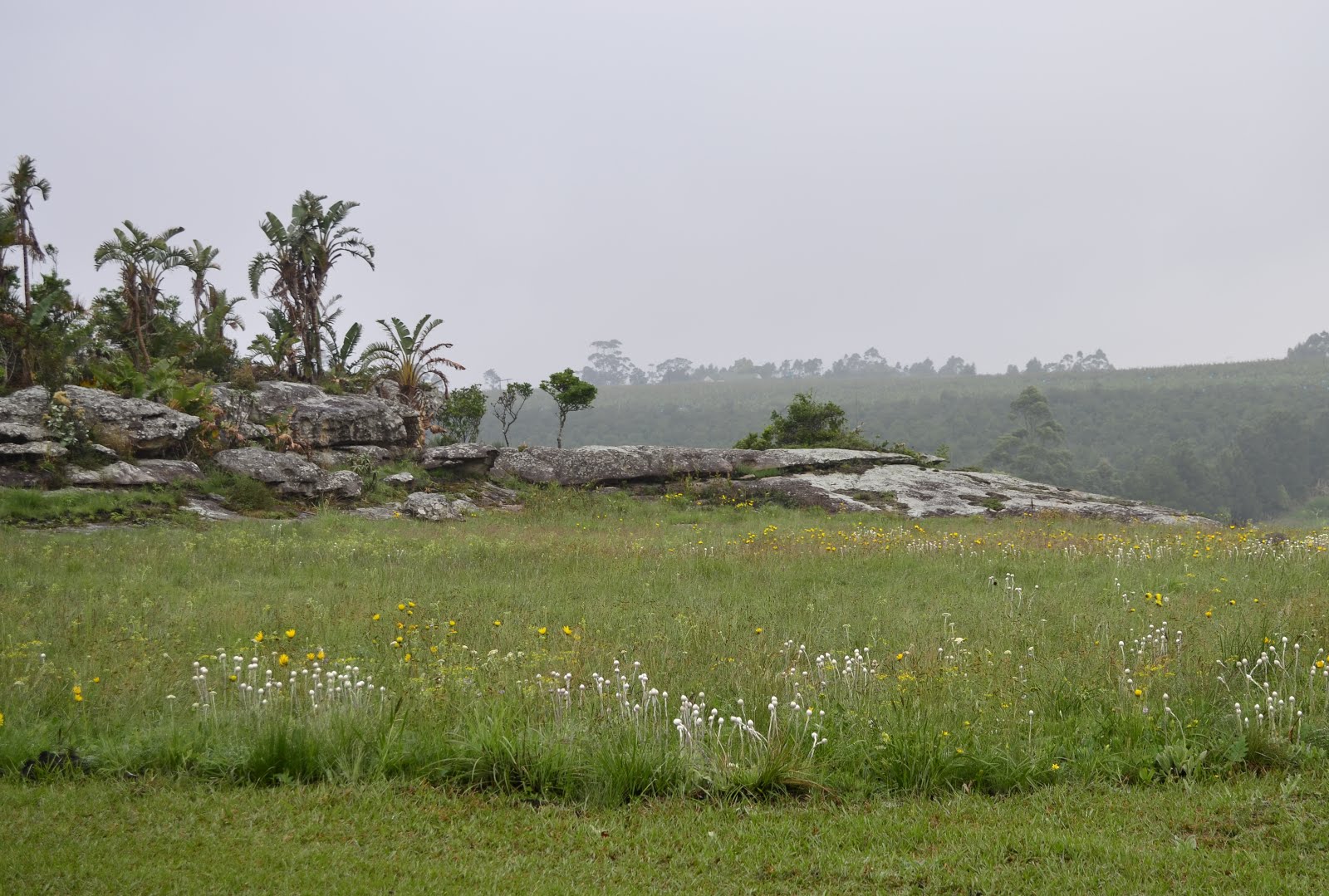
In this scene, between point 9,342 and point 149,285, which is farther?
point 149,285

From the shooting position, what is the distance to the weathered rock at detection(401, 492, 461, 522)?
19.2m

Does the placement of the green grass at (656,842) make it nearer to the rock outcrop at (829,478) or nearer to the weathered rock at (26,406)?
the rock outcrop at (829,478)

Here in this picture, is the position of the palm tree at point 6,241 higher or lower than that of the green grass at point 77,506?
higher

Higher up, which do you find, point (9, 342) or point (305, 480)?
point (9, 342)

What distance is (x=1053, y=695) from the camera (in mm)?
5805

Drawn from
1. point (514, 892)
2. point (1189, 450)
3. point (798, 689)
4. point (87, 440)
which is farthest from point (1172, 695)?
point (1189, 450)

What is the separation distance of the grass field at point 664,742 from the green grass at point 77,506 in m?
7.00

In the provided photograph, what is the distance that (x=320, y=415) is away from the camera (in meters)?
25.2

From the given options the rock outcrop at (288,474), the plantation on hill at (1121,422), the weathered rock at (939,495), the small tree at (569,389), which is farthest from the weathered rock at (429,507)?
the plantation on hill at (1121,422)

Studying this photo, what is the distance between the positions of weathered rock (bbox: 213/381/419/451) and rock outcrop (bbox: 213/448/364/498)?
3.22 m

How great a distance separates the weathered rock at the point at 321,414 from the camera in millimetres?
24672

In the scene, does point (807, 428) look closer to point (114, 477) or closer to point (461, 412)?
point (461, 412)

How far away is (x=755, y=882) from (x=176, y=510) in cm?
1681

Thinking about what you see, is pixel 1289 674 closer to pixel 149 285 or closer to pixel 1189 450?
pixel 149 285
